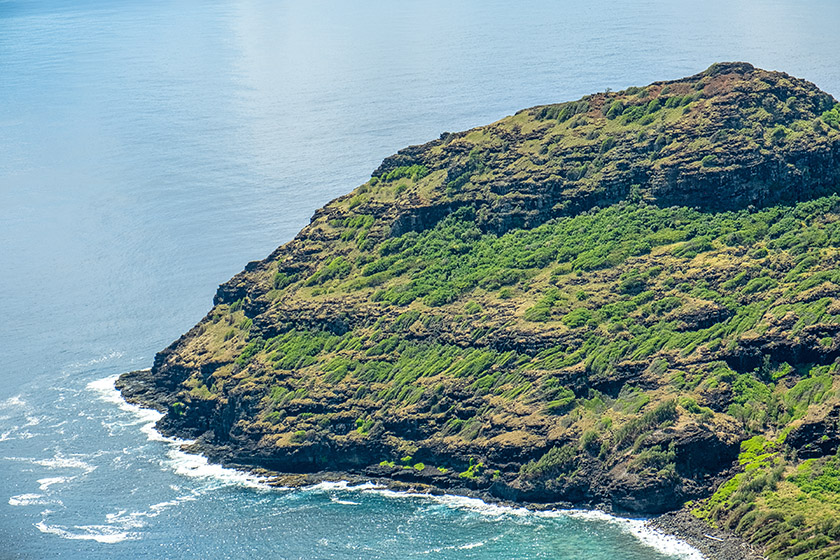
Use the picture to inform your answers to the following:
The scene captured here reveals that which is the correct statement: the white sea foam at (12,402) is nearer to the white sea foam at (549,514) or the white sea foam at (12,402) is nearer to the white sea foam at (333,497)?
the white sea foam at (333,497)

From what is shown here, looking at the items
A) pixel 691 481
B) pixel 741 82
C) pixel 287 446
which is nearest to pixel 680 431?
pixel 691 481

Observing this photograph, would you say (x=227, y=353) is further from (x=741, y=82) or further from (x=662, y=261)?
(x=741, y=82)

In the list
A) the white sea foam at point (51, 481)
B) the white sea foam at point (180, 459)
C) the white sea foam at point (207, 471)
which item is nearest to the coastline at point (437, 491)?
the white sea foam at point (180, 459)

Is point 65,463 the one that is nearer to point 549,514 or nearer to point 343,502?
point 343,502

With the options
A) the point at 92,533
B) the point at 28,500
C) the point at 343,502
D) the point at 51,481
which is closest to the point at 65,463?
the point at 51,481

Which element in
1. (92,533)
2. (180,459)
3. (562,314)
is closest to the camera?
(92,533)
